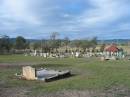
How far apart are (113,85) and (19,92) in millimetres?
5918

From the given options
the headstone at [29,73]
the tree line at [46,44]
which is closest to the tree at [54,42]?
the tree line at [46,44]

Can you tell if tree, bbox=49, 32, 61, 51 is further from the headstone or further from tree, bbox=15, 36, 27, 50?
the headstone

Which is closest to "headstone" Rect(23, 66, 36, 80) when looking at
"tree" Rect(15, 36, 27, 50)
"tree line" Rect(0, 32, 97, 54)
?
"tree line" Rect(0, 32, 97, 54)

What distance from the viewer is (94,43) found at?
127000mm

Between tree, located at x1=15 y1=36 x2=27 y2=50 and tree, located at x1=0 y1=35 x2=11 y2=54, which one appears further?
tree, located at x1=15 y1=36 x2=27 y2=50

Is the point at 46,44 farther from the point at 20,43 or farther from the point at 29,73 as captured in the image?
the point at 29,73

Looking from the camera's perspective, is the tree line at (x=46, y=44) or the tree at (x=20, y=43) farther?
the tree at (x=20, y=43)

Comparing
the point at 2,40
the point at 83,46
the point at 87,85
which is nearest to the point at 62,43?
the point at 83,46

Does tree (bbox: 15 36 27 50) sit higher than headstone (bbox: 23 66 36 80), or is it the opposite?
tree (bbox: 15 36 27 50)

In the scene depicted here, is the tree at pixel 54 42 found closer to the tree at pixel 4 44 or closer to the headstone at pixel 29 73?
the tree at pixel 4 44

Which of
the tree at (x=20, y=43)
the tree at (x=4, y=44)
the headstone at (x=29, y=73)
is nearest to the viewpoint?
the headstone at (x=29, y=73)

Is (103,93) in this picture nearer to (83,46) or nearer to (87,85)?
(87,85)

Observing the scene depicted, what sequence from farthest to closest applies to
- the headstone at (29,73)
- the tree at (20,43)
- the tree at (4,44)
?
A: 1. the tree at (20,43)
2. the tree at (4,44)
3. the headstone at (29,73)

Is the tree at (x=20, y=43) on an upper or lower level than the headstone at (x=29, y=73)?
upper
